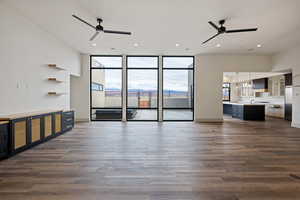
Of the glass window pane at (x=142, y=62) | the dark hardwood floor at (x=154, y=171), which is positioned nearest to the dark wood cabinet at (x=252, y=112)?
the dark hardwood floor at (x=154, y=171)

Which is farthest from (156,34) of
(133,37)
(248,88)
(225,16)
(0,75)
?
(248,88)

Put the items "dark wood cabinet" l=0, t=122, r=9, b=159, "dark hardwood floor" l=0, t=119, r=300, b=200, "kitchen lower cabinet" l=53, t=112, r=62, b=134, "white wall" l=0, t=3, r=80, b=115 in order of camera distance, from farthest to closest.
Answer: "kitchen lower cabinet" l=53, t=112, r=62, b=134, "white wall" l=0, t=3, r=80, b=115, "dark wood cabinet" l=0, t=122, r=9, b=159, "dark hardwood floor" l=0, t=119, r=300, b=200

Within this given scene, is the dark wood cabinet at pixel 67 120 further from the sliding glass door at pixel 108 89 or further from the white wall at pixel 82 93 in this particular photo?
the sliding glass door at pixel 108 89

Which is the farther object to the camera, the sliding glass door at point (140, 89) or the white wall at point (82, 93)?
the sliding glass door at point (140, 89)

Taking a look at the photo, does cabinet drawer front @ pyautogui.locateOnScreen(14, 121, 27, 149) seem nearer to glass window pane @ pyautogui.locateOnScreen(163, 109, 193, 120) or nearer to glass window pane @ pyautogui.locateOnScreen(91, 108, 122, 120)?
glass window pane @ pyautogui.locateOnScreen(91, 108, 122, 120)

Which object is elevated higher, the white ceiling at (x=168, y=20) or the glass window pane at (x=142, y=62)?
the white ceiling at (x=168, y=20)

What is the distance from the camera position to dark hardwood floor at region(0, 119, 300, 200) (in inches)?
79.6

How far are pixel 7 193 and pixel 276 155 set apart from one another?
4.71 metres

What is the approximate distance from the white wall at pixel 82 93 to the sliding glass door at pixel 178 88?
3839 mm

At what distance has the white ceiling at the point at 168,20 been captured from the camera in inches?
142

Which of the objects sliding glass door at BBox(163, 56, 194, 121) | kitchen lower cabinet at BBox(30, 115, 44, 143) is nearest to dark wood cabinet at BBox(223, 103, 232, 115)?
→ sliding glass door at BBox(163, 56, 194, 121)

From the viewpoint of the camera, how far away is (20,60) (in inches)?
158

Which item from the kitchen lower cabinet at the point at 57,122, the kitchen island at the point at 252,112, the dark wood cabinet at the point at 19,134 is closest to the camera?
the dark wood cabinet at the point at 19,134

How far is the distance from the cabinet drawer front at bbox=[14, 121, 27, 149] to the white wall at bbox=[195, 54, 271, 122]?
21.8 feet
